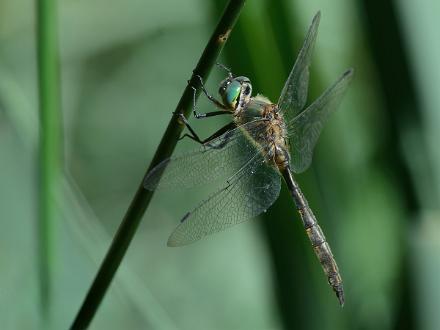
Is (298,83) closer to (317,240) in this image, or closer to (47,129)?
(317,240)

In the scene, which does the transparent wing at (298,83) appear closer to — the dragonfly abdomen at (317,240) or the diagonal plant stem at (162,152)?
the dragonfly abdomen at (317,240)

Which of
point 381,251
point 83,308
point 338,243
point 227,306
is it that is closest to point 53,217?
point 83,308

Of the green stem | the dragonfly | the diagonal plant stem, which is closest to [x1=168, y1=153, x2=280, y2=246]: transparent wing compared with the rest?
the dragonfly

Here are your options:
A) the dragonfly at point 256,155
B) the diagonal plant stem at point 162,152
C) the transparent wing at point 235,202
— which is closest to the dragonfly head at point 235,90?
the dragonfly at point 256,155

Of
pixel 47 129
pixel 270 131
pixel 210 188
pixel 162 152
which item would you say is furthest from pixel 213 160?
pixel 210 188

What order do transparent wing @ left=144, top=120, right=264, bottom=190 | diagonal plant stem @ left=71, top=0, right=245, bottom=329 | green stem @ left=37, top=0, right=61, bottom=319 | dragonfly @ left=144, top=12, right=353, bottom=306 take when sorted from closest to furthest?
diagonal plant stem @ left=71, top=0, right=245, bottom=329
green stem @ left=37, top=0, right=61, bottom=319
transparent wing @ left=144, top=120, right=264, bottom=190
dragonfly @ left=144, top=12, right=353, bottom=306

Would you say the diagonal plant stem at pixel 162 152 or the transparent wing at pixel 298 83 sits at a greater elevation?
the diagonal plant stem at pixel 162 152

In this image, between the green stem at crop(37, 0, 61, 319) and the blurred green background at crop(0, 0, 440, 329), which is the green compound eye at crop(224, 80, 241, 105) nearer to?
the blurred green background at crop(0, 0, 440, 329)
